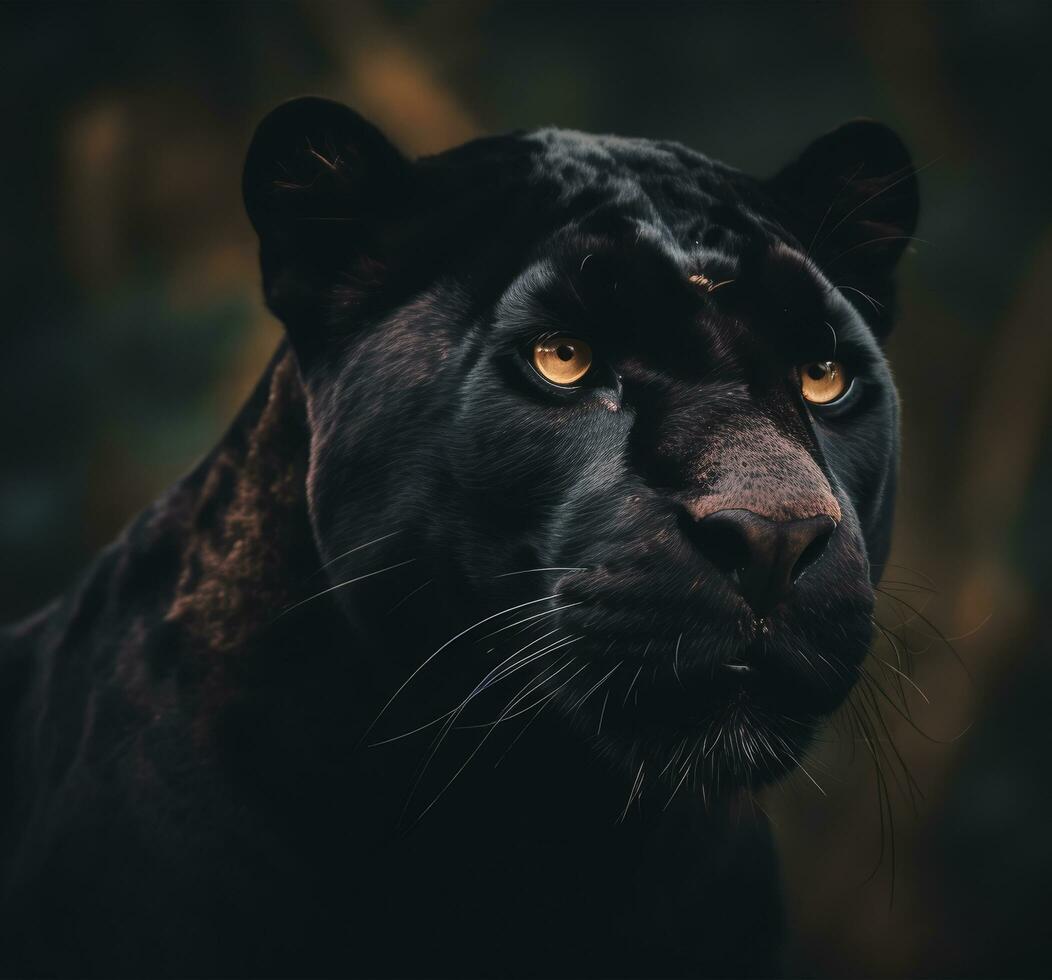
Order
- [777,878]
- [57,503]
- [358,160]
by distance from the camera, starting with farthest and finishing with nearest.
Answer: [57,503]
[777,878]
[358,160]

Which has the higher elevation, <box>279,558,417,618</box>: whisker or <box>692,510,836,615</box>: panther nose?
<box>692,510,836,615</box>: panther nose

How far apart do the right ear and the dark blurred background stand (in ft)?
5.66

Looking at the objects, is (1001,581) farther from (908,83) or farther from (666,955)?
(666,955)

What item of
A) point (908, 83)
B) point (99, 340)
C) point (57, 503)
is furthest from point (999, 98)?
point (57, 503)

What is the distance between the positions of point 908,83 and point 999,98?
10.5 inches

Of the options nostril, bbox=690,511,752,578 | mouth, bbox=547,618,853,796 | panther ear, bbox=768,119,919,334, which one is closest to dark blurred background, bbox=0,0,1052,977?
panther ear, bbox=768,119,919,334

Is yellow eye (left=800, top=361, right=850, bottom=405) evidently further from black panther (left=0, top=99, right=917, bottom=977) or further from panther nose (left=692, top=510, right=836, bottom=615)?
panther nose (left=692, top=510, right=836, bottom=615)

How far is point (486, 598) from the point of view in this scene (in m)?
1.53

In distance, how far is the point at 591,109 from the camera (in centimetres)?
350

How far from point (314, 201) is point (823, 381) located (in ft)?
2.78

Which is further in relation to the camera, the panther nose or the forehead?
the forehead

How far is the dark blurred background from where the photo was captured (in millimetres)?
3318

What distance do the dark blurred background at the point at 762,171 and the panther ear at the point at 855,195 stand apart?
1.46m

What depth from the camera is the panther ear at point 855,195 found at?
6.34 feet
